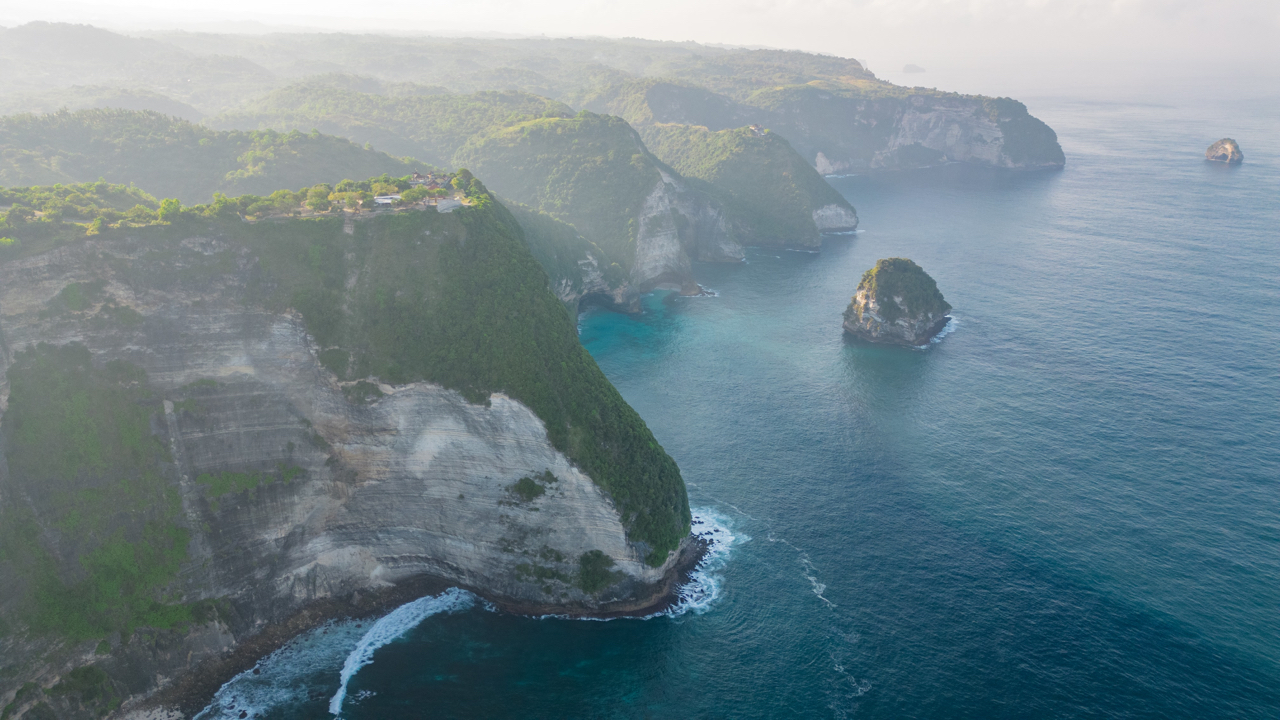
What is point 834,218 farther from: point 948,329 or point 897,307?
point 897,307

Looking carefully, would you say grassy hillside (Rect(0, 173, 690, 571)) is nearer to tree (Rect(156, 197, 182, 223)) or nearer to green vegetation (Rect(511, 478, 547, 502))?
tree (Rect(156, 197, 182, 223))

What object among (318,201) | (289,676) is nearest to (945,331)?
(318,201)

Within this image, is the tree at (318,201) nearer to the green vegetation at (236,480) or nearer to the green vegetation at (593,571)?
the green vegetation at (236,480)

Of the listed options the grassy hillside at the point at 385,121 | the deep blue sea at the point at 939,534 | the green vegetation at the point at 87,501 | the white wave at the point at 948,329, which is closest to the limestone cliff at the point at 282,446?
the green vegetation at the point at 87,501

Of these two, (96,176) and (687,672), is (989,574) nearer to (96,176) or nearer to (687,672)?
(687,672)

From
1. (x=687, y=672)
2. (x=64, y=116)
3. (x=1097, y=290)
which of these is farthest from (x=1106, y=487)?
(x=64, y=116)

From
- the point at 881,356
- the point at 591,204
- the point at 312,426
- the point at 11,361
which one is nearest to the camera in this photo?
the point at 11,361
